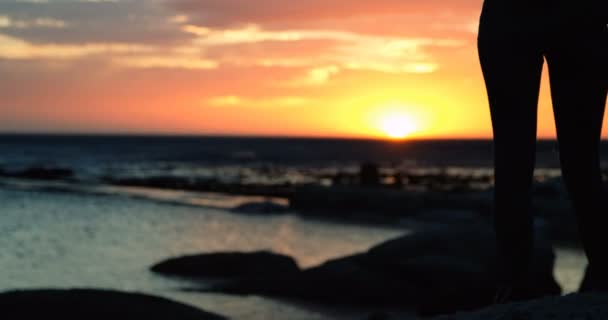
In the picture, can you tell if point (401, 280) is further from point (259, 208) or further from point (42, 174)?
point (42, 174)

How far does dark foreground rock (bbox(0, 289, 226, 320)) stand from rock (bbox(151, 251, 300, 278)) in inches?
154

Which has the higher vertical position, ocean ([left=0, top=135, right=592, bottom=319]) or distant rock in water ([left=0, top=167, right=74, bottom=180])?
ocean ([left=0, top=135, right=592, bottom=319])

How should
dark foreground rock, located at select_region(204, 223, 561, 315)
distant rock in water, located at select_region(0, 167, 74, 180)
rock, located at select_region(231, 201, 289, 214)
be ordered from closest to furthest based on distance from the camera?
dark foreground rock, located at select_region(204, 223, 561, 315), rock, located at select_region(231, 201, 289, 214), distant rock in water, located at select_region(0, 167, 74, 180)

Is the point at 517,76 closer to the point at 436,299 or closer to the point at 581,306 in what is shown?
the point at 581,306

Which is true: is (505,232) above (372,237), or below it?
above

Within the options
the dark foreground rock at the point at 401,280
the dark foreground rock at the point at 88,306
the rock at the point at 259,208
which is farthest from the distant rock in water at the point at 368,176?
the dark foreground rock at the point at 88,306

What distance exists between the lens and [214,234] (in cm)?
1730

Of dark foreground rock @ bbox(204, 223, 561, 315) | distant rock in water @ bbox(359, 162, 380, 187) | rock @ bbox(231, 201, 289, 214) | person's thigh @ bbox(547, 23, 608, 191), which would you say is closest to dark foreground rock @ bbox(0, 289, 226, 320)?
dark foreground rock @ bbox(204, 223, 561, 315)

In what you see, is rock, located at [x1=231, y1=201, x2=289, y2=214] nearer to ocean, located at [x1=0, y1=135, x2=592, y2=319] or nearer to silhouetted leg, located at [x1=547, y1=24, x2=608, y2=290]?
ocean, located at [x1=0, y1=135, x2=592, y2=319]

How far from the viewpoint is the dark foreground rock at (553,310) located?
154 inches

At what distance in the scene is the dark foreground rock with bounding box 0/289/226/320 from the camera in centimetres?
724

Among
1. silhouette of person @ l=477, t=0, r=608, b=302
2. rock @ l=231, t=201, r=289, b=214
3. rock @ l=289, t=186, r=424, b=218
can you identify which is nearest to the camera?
silhouette of person @ l=477, t=0, r=608, b=302

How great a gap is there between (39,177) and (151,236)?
23395 millimetres

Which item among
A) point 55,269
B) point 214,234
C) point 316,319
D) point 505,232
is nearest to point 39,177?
point 214,234
